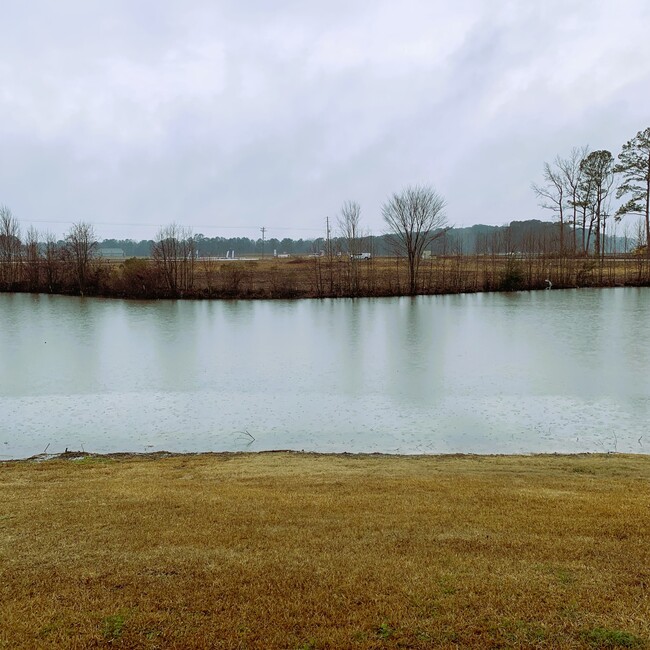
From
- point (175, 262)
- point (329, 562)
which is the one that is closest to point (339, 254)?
point (175, 262)

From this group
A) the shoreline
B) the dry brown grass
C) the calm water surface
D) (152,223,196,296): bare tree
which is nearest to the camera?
the dry brown grass

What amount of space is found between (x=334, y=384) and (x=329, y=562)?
7784 millimetres

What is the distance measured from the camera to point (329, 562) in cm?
300

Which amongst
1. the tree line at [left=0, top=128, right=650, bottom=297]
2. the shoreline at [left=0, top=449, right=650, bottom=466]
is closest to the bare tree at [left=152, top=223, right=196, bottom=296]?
the tree line at [left=0, top=128, right=650, bottom=297]

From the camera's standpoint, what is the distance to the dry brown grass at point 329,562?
229cm

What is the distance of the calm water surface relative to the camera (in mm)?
7676

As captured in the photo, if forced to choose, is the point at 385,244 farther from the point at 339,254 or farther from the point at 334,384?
the point at 334,384

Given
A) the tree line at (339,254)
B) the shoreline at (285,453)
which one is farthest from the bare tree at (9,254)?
the shoreline at (285,453)

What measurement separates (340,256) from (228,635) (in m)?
33.3

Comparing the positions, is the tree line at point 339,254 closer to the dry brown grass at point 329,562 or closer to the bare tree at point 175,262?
the bare tree at point 175,262

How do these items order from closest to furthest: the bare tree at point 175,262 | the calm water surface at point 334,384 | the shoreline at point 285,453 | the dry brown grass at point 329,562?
the dry brown grass at point 329,562, the shoreline at point 285,453, the calm water surface at point 334,384, the bare tree at point 175,262

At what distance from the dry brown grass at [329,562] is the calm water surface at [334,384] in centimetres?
245

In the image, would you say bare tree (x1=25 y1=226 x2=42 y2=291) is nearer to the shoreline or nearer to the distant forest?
the distant forest

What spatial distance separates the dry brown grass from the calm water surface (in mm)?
2451
